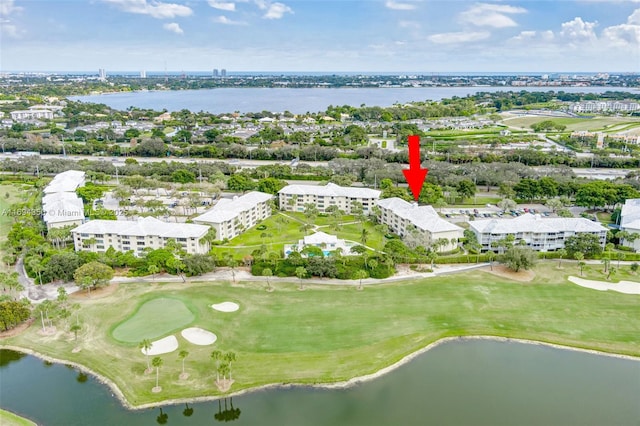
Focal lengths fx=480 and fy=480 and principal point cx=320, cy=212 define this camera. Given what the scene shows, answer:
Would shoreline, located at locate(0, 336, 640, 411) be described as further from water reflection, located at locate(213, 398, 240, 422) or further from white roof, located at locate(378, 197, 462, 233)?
white roof, located at locate(378, 197, 462, 233)

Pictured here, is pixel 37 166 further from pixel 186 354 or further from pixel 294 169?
pixel 186 354

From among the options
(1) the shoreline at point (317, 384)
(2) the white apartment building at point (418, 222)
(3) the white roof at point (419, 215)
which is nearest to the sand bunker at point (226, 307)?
(1) the shoreline at point (317, 384)

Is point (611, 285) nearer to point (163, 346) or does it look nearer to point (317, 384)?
point (317, 384)

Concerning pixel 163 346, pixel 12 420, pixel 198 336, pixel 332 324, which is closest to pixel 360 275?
pixel 332 324

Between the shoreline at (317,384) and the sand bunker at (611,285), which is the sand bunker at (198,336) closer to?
the shoreline at (317,384)

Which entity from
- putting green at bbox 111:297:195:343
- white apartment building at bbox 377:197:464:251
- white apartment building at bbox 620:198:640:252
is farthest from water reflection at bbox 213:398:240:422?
white apartment building at bbox 620:198:640:252

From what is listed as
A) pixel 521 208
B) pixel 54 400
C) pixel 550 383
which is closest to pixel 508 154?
pixel 521 208
